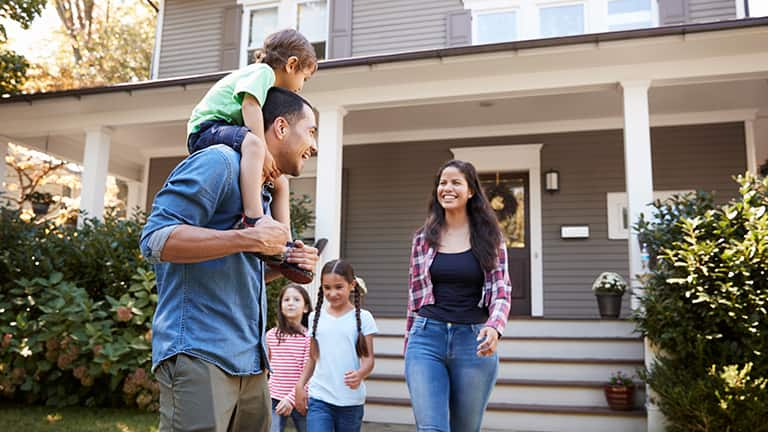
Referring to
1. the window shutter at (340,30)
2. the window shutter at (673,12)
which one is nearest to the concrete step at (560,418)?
the window shutter at (673,12)

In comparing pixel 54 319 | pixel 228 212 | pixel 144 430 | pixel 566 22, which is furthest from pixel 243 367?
pixel 566 22

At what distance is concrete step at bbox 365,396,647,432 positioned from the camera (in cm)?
534

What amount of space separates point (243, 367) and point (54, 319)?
5.00 meters

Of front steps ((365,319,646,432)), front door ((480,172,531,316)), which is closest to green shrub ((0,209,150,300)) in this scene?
front steps ((365,319,646,432))

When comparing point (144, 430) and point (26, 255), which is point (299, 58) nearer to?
point (144, 430)

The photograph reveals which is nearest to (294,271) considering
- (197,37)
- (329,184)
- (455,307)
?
(455,307)

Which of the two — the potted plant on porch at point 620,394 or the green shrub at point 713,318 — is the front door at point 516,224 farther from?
the green shrub at point 713,318

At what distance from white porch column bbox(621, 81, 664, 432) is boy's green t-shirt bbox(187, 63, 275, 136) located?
15.7ft

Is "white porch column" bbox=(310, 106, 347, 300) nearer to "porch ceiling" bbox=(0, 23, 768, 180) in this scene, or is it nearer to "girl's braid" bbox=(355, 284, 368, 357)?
"porch ceiling" bbox=(0, 23, 768, 180)

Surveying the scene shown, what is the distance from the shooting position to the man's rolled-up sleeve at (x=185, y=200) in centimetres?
137

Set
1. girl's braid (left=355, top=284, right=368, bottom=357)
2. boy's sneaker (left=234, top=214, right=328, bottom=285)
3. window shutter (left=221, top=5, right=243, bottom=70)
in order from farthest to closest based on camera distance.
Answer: window shutter (left=221, top=5, right=243, bottom=70) < girl's braid (left=355, top=284, right=368, bottom=357) < boy's sneaker (left=234, top=214, right=328, bottom=285)

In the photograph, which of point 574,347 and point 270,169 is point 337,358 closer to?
point 270,169

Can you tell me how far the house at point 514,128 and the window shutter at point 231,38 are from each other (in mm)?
25

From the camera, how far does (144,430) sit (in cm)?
486
